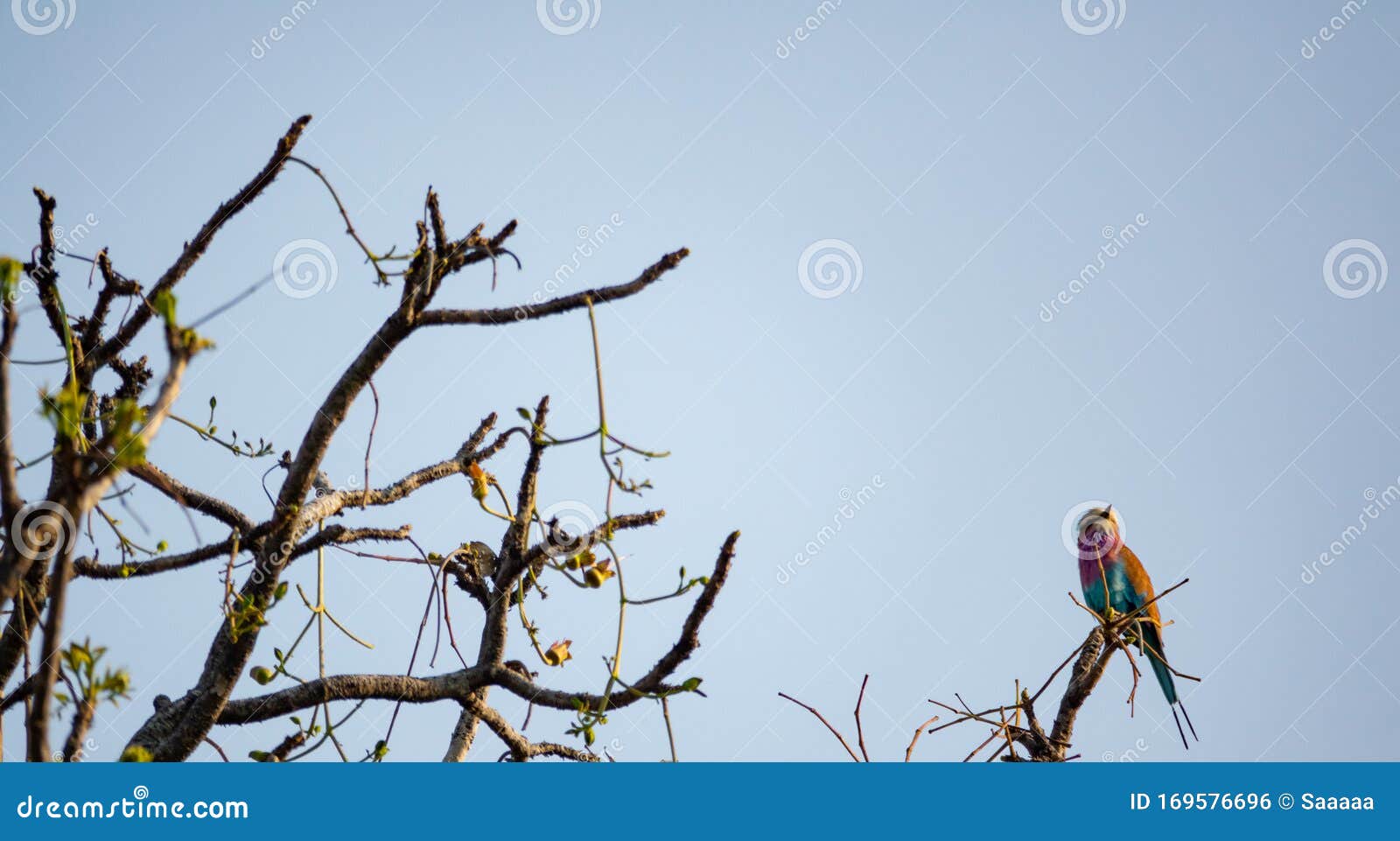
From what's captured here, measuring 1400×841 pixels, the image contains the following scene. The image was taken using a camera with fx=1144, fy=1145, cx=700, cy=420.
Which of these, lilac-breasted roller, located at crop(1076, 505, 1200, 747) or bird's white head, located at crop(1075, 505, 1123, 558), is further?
bird's white head, located at crop(1075, 505, 1123, 558)

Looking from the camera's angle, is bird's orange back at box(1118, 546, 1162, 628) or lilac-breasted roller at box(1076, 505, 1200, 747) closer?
lilac-breasted roller at box(1076, 505, 1200, 747)

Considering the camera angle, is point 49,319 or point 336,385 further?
point 49,319

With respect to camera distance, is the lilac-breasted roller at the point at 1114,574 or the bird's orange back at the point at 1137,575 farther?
the bird's orange back at the point at 1137,575

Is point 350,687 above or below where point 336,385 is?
below

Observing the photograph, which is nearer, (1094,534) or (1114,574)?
(1114,574)

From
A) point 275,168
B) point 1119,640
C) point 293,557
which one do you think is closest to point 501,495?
point 293,557

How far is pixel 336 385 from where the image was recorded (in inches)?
98.0

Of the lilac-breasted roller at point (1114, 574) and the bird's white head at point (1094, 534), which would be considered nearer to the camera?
the lilac-breasted roller at point (1114, 574)

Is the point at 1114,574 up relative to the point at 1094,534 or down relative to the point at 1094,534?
down
